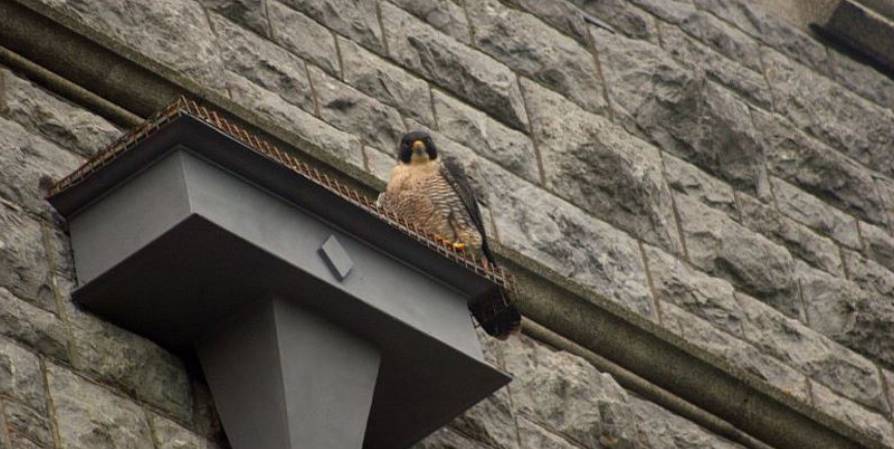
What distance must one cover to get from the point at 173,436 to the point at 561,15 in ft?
13.4

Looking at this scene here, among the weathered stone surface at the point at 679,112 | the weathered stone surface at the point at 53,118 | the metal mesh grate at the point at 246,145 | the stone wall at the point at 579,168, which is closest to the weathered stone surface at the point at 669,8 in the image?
the stone wall at the point at 579,168

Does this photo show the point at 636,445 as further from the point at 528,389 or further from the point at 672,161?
the point at 672,161

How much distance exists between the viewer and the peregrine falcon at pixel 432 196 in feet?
29.8

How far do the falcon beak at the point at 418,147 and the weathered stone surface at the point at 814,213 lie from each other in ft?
7.92

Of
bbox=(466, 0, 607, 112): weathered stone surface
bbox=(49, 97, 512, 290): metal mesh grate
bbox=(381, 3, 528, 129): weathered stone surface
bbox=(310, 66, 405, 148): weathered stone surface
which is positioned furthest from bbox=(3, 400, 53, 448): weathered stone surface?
bbox=(466, 0, 607, 112): weathered stone surface

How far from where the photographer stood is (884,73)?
12.5m

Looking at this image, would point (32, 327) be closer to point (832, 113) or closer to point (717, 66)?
point (717, 66)

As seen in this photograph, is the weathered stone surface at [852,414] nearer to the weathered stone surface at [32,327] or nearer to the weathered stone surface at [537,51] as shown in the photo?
the weathered stone surface at [537,51]

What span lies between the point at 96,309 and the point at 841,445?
365 centimetres

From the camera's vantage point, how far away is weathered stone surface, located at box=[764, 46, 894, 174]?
38.5ft

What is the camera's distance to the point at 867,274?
36.7 feet

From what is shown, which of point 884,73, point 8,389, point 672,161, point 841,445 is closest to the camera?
point 8,389

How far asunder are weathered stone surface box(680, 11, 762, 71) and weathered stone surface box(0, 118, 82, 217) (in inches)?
172

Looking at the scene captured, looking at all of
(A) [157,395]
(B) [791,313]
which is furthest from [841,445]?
(A) [157,395]
